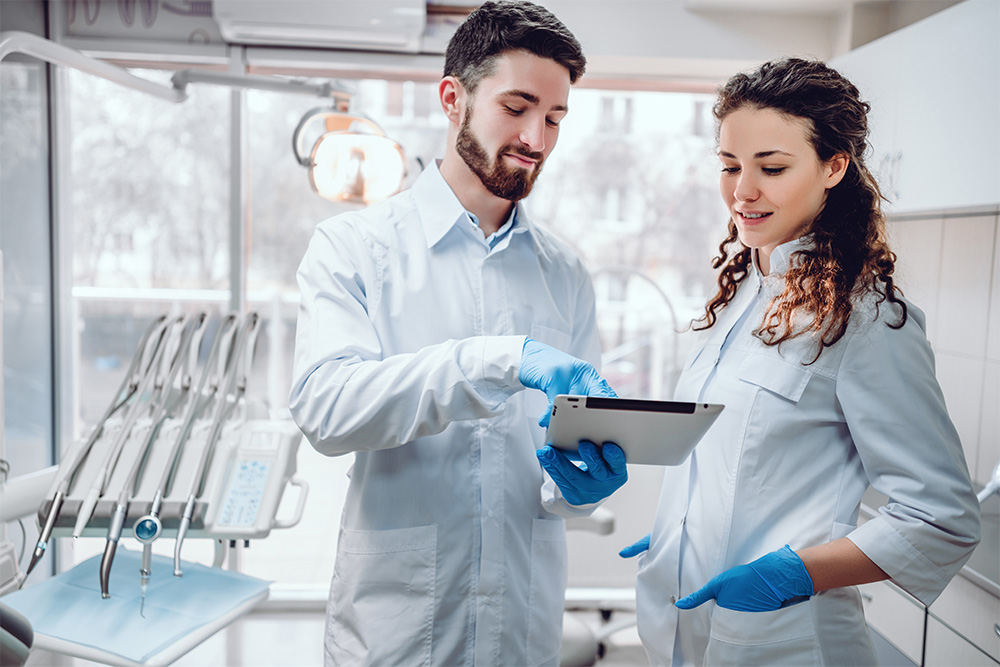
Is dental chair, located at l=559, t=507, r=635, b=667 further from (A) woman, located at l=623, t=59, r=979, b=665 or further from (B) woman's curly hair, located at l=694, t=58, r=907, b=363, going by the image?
(B) woman's curly hair, located at l=694, t=58, r=907, b=363

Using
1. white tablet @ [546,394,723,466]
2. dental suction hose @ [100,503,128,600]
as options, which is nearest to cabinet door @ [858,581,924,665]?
white tablet @ [546,394,723,466]

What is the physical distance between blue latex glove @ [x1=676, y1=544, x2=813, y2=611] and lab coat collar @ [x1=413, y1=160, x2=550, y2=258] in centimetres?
69

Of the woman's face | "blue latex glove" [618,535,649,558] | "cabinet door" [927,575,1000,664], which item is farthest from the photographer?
"cabinet door" [927,575,1000,664]

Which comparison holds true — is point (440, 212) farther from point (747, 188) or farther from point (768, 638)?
point (768, 638)

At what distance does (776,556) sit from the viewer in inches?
41.5

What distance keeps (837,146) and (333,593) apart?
45.6 inches

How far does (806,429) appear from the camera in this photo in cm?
110

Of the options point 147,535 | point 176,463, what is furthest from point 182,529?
point 176,463

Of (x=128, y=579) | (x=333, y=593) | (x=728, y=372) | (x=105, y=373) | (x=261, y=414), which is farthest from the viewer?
(x=105, y=373)

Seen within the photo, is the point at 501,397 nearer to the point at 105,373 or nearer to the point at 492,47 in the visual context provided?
the point at 492,47

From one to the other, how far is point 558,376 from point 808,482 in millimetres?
425

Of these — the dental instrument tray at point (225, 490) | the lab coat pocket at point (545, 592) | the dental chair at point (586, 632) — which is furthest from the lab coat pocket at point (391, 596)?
the dental chair at point (586, 632)

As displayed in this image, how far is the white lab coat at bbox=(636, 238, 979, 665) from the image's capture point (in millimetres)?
1021

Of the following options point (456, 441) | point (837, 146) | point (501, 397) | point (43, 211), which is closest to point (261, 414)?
point (456, 441)
